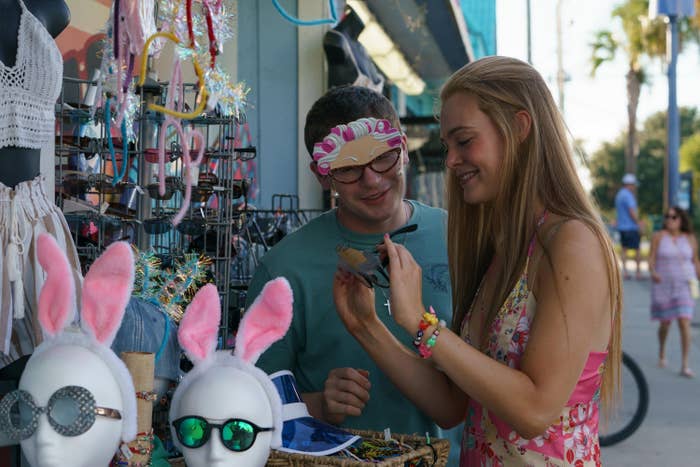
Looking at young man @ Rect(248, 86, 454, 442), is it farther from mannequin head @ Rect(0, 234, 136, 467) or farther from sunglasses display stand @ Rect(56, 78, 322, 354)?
mannequin head @ Rect(0, 234, 136, 467)

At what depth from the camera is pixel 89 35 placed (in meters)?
3.37

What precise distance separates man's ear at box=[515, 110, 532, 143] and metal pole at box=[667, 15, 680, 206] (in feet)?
47.5

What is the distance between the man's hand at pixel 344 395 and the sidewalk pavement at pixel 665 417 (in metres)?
4.79

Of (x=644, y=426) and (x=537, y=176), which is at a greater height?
(x=537, y=176)

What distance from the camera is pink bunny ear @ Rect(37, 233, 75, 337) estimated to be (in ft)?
4.97

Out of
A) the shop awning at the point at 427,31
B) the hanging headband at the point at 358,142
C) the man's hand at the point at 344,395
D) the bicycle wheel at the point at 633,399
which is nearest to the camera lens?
the man's hand at the point at 344,395

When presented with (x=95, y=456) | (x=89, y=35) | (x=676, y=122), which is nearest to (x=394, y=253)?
(x=95, y=456)

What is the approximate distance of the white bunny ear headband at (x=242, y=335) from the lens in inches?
64.4

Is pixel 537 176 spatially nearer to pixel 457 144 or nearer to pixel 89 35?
pixel 457 144

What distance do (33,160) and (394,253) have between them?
931mm

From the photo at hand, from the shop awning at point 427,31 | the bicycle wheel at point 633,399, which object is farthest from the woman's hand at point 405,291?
the shop awning at point 427,31

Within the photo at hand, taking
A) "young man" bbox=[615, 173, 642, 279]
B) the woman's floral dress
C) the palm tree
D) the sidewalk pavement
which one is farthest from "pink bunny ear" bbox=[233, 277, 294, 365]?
the palm tree

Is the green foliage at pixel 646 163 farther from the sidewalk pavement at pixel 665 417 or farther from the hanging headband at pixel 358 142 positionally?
the hanging headband at pixel 358 142

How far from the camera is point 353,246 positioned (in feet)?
8.49
